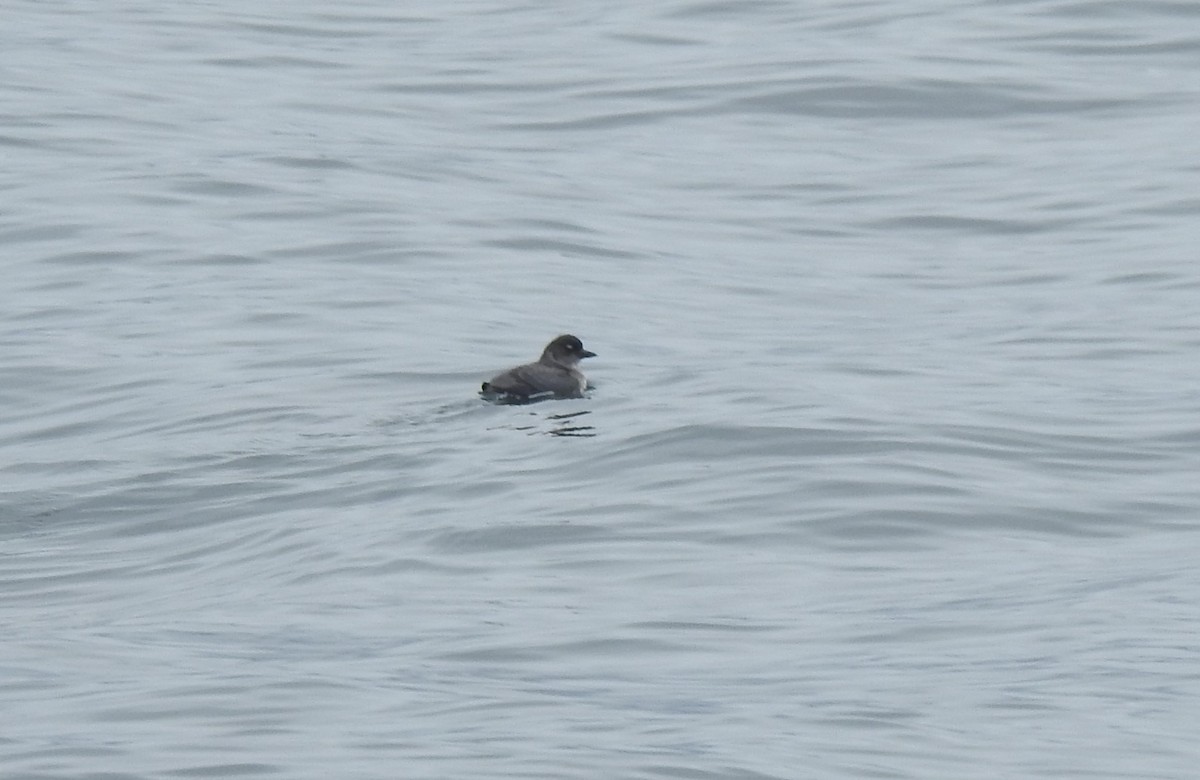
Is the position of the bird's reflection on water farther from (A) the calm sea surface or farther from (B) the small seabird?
(B) the small seabird

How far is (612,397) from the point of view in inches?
Answer: 580

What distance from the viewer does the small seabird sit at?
551 inches

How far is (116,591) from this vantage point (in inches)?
419

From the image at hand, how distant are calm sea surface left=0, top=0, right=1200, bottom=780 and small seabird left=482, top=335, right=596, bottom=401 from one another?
0.14 m

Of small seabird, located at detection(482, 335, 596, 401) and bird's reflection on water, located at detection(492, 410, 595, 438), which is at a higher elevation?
small seabird, located at detection(482, 335, 596, 401)

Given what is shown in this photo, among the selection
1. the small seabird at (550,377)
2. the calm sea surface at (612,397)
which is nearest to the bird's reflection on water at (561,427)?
the calm sea surface at (612,397)

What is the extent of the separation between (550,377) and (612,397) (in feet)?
2.25

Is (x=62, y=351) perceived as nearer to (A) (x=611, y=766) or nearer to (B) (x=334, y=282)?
(B) (x=334, y=282)

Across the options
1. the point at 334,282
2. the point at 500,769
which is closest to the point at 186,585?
the point at 500,769

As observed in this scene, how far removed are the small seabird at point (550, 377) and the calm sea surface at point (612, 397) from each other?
141mm

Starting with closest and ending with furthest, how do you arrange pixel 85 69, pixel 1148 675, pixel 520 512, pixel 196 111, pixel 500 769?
pixel 500 769 → pixel 1148 675 → pixel 520 512 → pixel 196 111 → pixel 85 69

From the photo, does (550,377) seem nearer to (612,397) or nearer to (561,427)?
(561,427)

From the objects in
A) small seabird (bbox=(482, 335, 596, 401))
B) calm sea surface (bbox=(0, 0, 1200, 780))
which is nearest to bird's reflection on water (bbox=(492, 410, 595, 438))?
calm sea surface (bbox=(0, 0, 1200, 780))

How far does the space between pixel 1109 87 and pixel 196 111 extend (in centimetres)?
872
